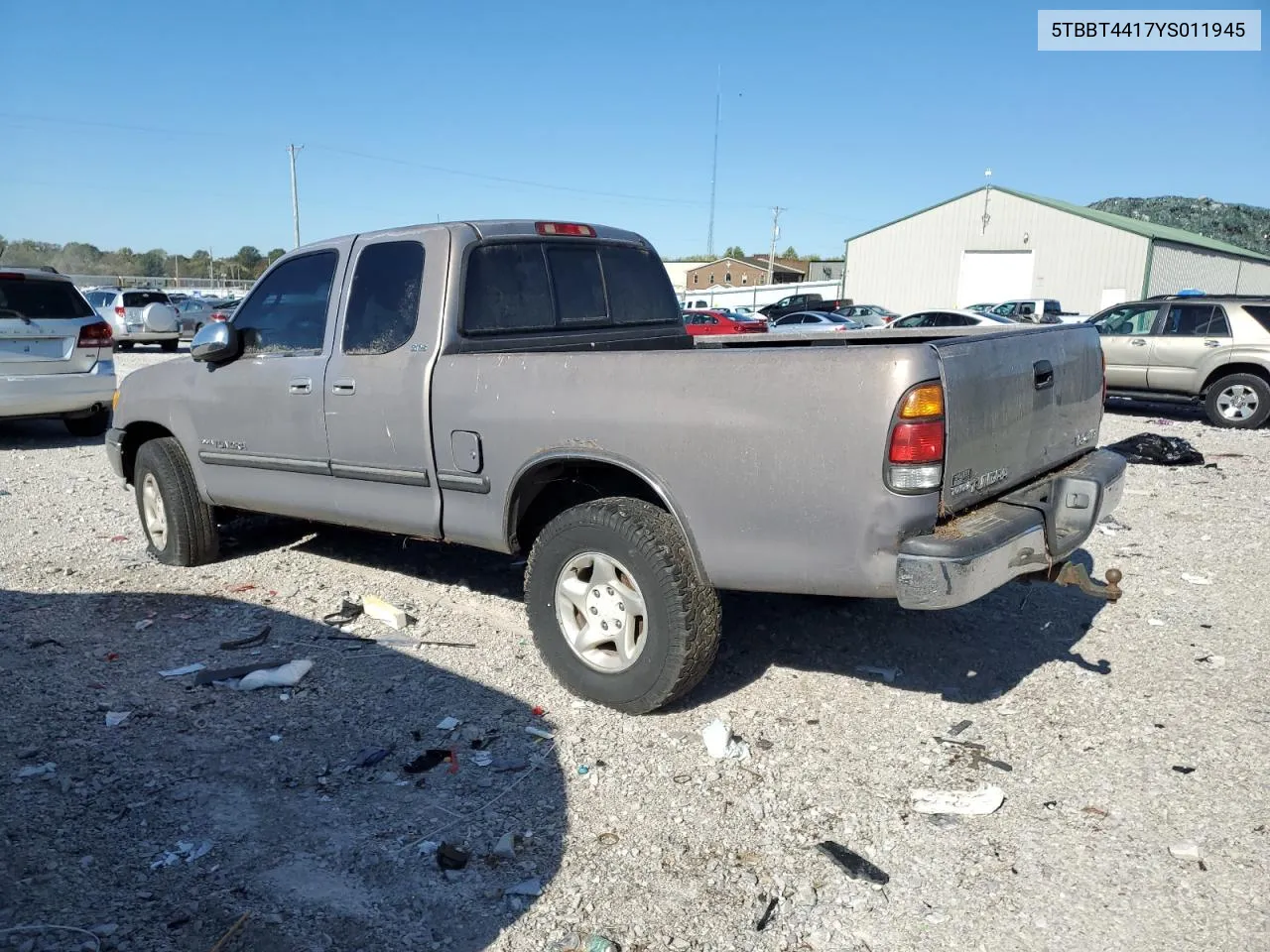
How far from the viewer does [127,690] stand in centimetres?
408

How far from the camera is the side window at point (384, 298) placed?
14.4 ft

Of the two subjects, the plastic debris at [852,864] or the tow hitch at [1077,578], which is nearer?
the plastic debris at [852,864]

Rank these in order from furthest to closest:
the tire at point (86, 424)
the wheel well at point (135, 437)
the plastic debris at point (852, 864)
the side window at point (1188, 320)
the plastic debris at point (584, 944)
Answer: the side window at point (1188, 320), the tire at point (86, 424), the wheel well at point (135, 437), the plastic debris at point (852, 864), the plastic debris at point (584, 944)

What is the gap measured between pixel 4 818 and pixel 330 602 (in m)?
2.24

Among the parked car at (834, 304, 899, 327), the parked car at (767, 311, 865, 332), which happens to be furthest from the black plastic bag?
the parked car at (834, 304, 899, 327)

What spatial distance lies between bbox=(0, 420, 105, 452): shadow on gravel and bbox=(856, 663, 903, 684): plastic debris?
9471 millimetres

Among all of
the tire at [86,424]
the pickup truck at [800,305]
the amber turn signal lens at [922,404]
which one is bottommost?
the tire at [86,424]

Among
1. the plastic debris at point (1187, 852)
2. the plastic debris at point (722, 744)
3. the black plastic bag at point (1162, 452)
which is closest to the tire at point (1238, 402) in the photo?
the black plastic bag at point (1162, 452)

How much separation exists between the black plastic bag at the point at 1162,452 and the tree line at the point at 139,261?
71378 mm

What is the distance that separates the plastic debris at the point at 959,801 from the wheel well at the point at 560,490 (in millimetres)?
1412

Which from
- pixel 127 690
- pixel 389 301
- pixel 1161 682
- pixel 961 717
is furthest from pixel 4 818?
pixel 1161 682

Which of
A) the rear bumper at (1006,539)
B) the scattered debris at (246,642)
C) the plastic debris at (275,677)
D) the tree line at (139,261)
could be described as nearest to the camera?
the rear bumper at (1006,539)

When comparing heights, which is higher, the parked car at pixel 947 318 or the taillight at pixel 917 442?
the parked car at pixel 947 318

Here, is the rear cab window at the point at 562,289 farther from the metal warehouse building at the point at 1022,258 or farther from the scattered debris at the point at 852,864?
the metal warehouse building at the point at 1022,258
